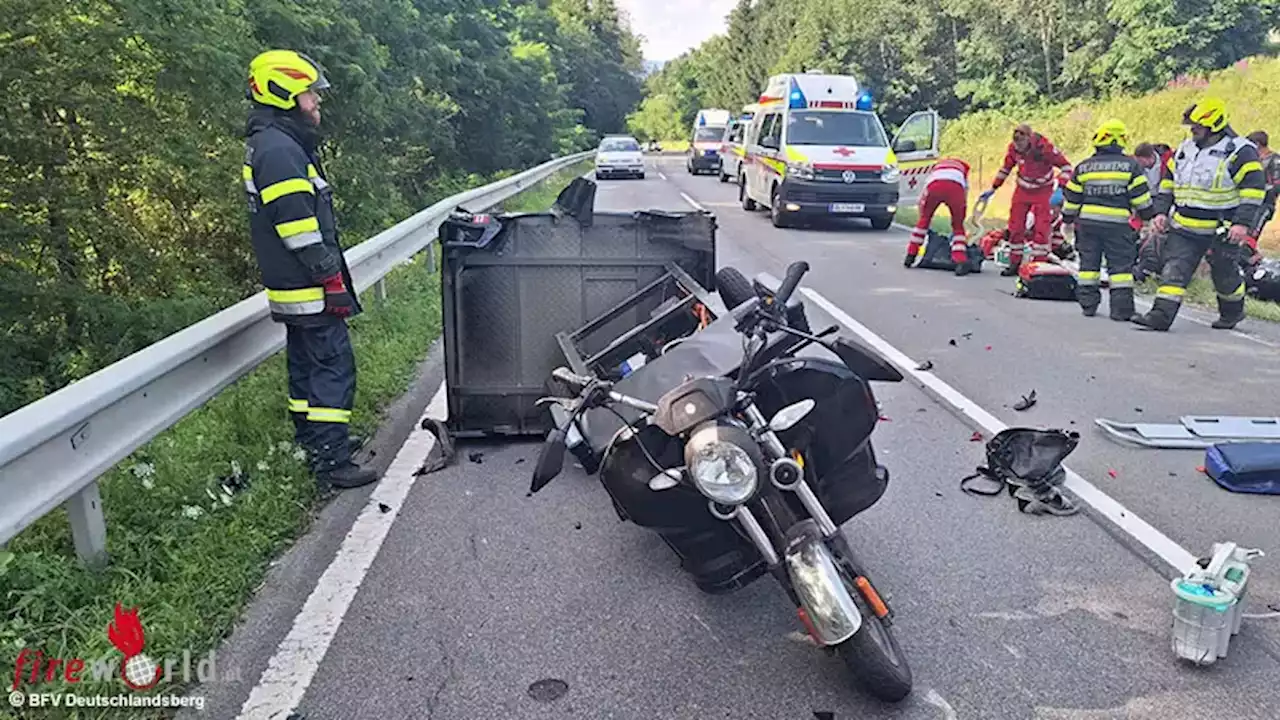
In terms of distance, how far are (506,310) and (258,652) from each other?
263cm

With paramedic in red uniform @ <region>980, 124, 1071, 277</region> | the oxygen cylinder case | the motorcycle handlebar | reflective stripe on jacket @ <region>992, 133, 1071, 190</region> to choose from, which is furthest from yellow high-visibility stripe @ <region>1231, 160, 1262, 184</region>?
the motorcycle handlebar

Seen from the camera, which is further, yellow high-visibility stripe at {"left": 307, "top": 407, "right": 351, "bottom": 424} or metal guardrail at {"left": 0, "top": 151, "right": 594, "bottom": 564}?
yellow high-visibility stripe at {"left": 307, "top": 407, "right": 351, "bottom": 424}

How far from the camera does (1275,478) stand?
4809 mm

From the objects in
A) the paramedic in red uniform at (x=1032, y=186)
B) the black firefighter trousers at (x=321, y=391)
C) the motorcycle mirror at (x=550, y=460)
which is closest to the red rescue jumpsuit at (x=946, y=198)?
the paramedic in red uniform at (x=1032, y=186)

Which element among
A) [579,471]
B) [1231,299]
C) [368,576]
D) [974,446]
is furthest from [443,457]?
[1231,299]

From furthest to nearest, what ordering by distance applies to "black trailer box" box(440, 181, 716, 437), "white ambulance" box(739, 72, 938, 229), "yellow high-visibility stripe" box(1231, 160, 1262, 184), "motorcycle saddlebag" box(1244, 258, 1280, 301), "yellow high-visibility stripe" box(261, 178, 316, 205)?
"white ambulance" box(739, 72, 938, 229) → "motorcycle saddlebag" box(1244, 258, 1280, 301) → "yellow high-visibility stripe" box(1231, 160, 1262, 184) → "black trailer box" box(440, 181, 716, 437) → "yellow high-visibility stripe" box(261, 178, 316, 205)

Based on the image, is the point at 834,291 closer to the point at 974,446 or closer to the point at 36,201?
the point at 974,446

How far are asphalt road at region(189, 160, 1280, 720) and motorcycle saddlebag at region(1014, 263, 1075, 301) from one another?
4584 mm

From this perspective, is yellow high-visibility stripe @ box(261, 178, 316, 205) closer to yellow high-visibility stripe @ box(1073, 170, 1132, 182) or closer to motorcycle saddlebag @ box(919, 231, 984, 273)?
yellow high-visibility stripe @ box(1073, 170, 1132, 182)

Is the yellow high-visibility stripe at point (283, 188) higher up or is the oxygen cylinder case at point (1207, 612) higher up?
the yellow high-visibility stripe at point (283, 188)

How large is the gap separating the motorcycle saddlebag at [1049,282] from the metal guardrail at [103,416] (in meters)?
7.59

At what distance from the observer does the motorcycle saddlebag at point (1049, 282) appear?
10141 mm

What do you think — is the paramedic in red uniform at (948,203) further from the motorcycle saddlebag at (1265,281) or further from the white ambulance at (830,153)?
the white ambulance at (830,153)

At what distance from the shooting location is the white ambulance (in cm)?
1650
